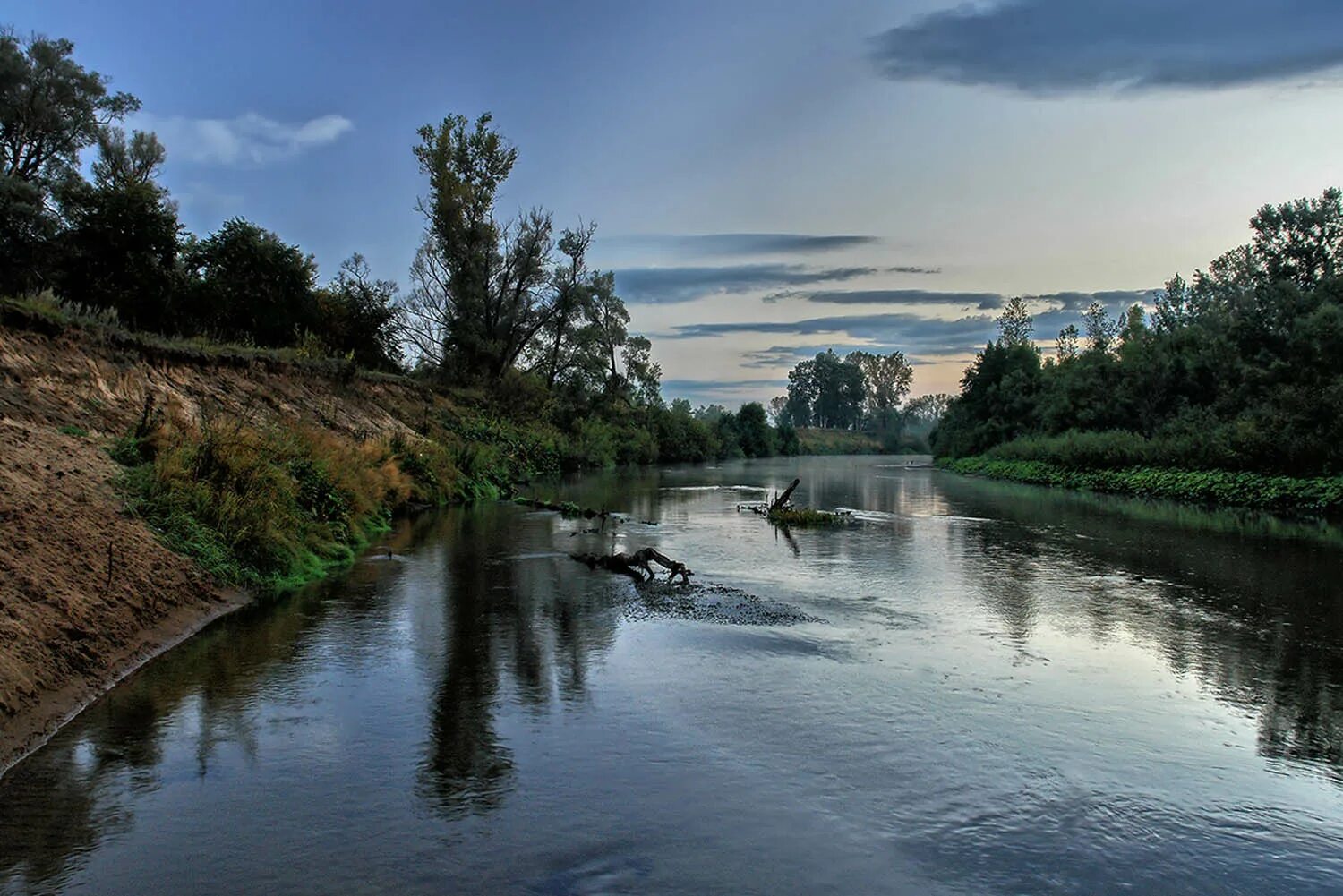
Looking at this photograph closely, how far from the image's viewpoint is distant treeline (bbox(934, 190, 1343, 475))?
26.8 metres

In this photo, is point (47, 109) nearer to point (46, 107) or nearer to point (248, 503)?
point (46, 107)

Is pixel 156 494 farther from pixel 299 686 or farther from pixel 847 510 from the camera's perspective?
pixel 847 510

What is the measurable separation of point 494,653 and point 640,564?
16.0 ft

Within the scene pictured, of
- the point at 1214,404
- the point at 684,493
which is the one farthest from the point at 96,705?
the point at 1214,404

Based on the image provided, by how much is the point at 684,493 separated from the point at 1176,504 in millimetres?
17960

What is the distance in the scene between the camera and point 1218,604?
39.2ft

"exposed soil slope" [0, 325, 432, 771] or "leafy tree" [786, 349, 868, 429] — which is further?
"leafy tree" [786, 349, 868, 429]

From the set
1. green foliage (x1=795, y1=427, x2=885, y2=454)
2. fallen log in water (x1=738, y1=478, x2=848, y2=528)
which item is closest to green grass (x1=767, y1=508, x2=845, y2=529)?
fallen log in water (x1=738, y1=478, x2=848, y2=528)

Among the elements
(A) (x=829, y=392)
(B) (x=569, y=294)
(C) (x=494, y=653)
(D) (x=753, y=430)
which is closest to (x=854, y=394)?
(A) (x=829, y=392)

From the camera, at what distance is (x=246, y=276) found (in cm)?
3347

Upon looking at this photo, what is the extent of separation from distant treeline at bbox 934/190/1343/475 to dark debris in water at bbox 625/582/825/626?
75.1ft

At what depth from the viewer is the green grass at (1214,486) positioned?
2458 cm

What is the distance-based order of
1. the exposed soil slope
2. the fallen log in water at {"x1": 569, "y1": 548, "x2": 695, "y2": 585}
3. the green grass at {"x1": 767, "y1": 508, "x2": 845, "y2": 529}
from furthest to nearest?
the green grass at {"x1": 767, "y1": 508, "x2": 845, "y2": 529}, the fallen log in water at {"x1": 569, "y1": 548, "x2": 695, "y2": 585}, the exposed soil slope

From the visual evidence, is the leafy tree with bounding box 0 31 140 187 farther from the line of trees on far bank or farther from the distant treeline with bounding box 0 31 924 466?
the line of trees on far bank
